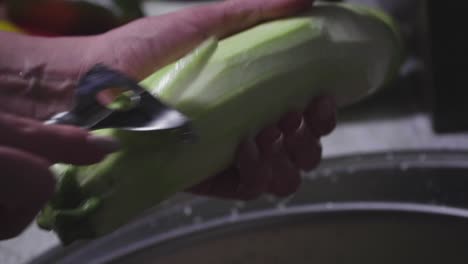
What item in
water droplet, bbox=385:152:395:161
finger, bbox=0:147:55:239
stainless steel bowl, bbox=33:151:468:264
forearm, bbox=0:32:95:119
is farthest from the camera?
water droplet, bbox=385:152:395:161

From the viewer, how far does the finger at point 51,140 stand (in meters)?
0.29

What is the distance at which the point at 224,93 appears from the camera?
419 mm

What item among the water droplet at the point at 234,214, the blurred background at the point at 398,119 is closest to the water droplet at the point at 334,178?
the blurred background at the point at 398,119

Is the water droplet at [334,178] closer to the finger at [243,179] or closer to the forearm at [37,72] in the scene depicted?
the finger at [243,179]

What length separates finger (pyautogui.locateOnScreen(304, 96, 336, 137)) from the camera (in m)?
0.50

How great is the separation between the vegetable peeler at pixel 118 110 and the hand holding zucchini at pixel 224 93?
0.03 feet

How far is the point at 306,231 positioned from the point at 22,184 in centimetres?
33

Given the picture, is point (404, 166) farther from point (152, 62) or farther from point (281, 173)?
point (152, 62)

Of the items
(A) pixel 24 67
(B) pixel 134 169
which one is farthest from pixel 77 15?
(B) pixel 134 169

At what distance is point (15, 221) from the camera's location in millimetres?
323

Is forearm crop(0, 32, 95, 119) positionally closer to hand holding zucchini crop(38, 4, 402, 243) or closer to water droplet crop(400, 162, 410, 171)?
hand holding zucchini crop(38, 4, 402, 243)

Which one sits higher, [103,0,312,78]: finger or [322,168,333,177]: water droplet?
[103,0,312,78]: finger

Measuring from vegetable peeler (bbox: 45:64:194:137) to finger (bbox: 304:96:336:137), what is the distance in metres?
0.16

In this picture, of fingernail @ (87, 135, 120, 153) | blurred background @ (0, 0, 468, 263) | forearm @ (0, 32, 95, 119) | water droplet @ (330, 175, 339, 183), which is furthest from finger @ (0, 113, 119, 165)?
water droplet @ (330, 175, 339, 183)
